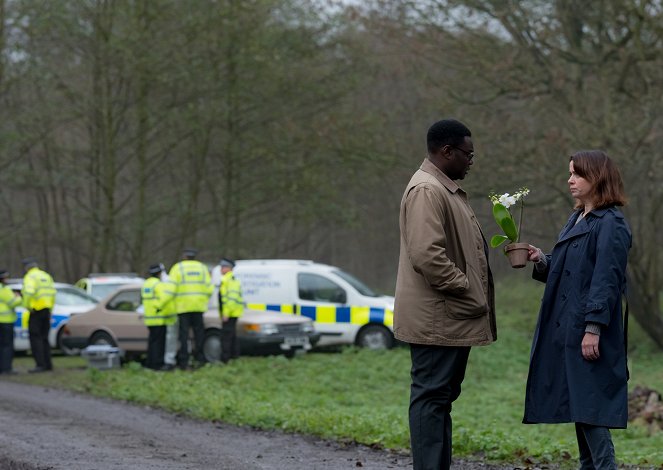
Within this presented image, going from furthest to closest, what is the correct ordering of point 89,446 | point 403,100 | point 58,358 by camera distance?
1. point 403,100
2. point 58,358
3. point 89,446

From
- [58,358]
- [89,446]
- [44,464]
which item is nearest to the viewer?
[44,464]

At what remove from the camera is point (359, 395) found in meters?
16.6

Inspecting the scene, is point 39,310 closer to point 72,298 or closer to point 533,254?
point 72,298

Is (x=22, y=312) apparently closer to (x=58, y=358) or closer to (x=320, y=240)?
(x=58, y=358)

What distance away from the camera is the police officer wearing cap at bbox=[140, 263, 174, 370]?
18.4 m

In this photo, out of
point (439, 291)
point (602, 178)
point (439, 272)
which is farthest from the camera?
point (602, 178)

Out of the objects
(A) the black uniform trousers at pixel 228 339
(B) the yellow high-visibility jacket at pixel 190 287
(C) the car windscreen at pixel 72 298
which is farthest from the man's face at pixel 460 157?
(C) the car windscreen at pixel 72 298

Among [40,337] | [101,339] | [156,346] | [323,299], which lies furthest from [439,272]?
[323,299]

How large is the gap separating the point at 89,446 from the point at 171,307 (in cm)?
926

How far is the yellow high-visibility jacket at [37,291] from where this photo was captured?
1917cm

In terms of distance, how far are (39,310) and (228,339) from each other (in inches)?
131

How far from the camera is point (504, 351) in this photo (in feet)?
78.0

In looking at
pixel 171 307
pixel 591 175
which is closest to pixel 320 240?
pixel 171 307

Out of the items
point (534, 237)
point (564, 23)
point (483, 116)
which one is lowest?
point (534, 237)
